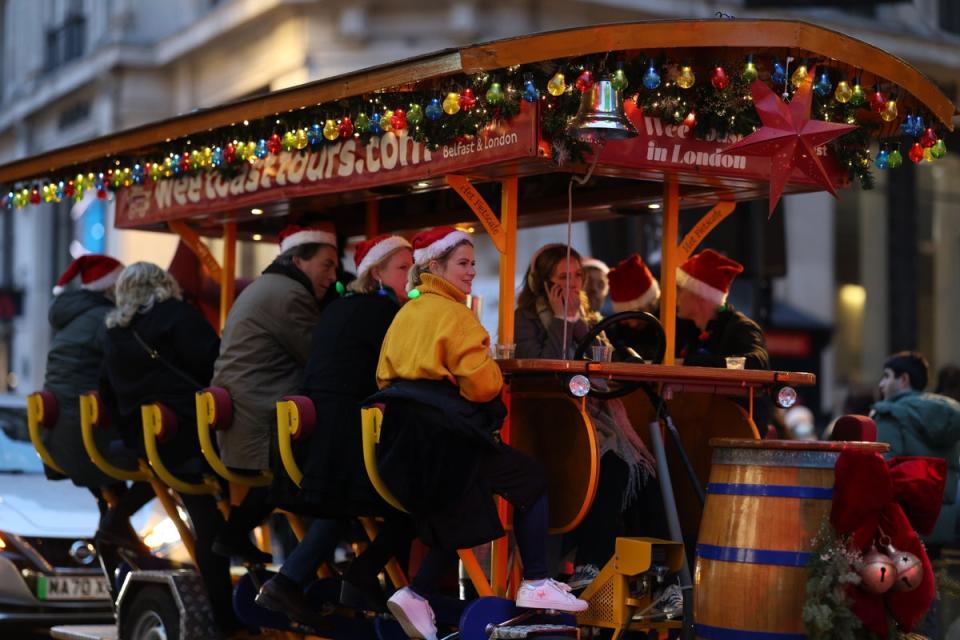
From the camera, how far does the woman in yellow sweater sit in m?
6.73


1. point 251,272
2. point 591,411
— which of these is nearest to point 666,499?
point 591,411

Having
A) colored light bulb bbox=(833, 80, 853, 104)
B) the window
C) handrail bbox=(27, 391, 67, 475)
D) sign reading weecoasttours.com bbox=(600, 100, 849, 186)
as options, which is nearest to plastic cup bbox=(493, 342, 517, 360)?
sign reading weecoasttours.com bbox=(600, 100, 849, 186)

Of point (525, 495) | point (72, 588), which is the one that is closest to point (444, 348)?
point (525, 495)

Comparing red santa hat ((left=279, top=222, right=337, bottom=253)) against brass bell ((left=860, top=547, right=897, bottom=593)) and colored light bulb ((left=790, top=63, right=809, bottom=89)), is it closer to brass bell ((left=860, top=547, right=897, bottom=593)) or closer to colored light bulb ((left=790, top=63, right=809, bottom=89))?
colored light bulb ((left=790, top=63, right=809, bottom=89))

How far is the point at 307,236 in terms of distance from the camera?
8.30 m

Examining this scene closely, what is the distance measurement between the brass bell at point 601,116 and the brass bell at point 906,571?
196 centimetres

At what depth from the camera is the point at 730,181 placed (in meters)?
7.71

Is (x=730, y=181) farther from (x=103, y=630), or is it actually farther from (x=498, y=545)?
(x=103, y=630)

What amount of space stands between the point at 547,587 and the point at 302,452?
1381 millimetres

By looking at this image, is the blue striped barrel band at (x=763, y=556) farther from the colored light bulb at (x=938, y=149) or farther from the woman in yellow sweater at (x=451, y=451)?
the colored light bulb at (x=938, y=149)

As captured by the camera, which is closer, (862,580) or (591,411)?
(862,580)

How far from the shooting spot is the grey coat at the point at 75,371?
941cm

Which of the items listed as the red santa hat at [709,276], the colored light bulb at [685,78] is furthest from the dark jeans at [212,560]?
the colored light bulb at [685,78]

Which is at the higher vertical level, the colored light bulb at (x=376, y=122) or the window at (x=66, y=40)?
the window at (x=66, y=40)
